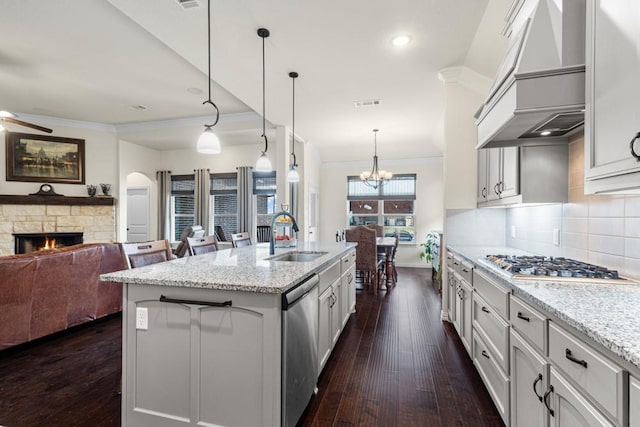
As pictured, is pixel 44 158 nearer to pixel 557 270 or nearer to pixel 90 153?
pixel 90 153

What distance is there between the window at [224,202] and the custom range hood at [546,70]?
239 inches

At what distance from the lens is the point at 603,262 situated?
5.75 ft

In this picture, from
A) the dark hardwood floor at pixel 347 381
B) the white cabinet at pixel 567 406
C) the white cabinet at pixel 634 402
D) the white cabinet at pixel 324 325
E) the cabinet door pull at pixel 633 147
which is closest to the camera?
the white cabinet at pixel 634 402

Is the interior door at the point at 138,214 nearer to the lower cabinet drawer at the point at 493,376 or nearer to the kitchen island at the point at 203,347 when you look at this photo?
the kitchen island at the point at 203,347

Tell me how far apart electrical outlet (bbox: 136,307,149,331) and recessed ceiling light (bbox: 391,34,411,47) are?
2.89 meters

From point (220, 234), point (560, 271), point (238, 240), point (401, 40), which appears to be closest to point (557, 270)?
point (560, 271)

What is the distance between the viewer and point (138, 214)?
7.38 meters

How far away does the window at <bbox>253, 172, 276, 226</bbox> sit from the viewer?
6672 mm

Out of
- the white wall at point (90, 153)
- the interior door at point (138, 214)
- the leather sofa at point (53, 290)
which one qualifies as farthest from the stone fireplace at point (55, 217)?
the leather sofa at point (53, 290)

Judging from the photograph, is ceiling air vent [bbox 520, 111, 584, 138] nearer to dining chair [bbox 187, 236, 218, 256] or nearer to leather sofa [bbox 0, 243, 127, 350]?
dining chair [bbox 187, 236, 218, 256]

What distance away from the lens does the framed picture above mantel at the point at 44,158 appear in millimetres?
5336

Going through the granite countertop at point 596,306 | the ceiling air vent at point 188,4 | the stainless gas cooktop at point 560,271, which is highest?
the ceiling air vent at point 188,4

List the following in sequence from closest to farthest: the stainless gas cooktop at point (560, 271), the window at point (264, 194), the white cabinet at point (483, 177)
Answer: the stainless gas cooktop at point (560, 271) → the white cabinet at point (483, 177) → the window at point (264, 194)

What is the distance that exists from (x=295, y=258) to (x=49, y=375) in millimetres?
2073
